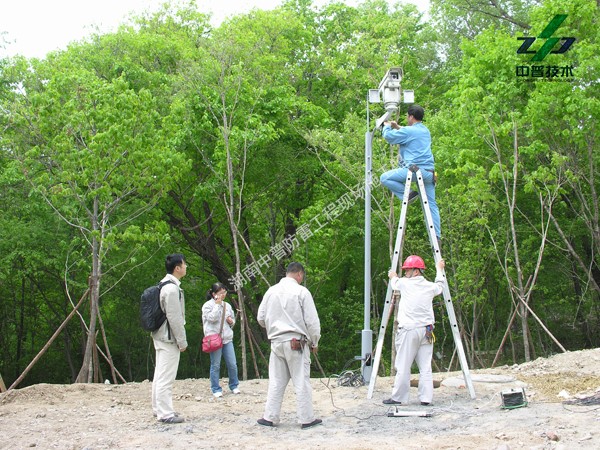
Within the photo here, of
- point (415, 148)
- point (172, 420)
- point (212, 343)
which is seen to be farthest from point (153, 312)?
point (415, 148)

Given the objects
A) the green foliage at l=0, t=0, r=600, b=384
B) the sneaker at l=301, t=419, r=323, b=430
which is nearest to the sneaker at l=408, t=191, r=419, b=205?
the sneaker at l=301, t=419, r=323, b=430

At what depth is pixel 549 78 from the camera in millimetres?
14562

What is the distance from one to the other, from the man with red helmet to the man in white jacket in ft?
3.84

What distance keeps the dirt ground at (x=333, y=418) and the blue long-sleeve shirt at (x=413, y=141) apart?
9.27 ft

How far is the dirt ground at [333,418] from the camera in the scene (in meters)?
5.65

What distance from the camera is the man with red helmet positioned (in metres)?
7.14

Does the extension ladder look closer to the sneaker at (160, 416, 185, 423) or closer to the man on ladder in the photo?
the man on ladder

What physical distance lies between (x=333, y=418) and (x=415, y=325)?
1.36 metres

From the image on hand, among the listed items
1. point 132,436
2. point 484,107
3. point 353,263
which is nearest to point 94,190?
point 132,436

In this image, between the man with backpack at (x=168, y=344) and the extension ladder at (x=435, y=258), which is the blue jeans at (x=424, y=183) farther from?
the man with backpack at (x=168, y=344)

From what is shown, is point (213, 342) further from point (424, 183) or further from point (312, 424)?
point (424, 183)

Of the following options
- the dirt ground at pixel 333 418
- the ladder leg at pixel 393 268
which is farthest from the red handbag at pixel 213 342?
the ladder leg at pixel 393 268

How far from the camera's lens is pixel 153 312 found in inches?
270

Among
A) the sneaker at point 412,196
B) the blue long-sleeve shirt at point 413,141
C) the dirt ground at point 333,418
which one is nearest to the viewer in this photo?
the dirt ground at point 333,418
